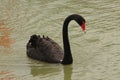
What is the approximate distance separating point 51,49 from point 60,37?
3.41 feet

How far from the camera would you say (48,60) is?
27.7 feet

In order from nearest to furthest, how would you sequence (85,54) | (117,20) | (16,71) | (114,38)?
1. (16,71)
2. (85,54)
3. (114,38)
4. (117,20)

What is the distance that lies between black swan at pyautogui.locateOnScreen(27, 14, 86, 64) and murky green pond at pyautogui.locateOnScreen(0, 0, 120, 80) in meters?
0.10

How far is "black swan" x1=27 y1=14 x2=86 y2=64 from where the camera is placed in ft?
27.2

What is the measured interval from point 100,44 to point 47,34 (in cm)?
121

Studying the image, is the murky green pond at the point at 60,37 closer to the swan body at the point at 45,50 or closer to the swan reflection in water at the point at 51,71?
the swan reflection in water at the point at 51,71

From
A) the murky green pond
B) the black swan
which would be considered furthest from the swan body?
the murky green pond

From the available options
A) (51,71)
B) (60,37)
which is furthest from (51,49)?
(60,37)

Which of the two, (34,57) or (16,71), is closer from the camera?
(16,71)

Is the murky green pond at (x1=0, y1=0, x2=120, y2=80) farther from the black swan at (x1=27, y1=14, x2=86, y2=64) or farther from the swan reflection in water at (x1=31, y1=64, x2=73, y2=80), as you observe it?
the black swan at (x1=27, y1=14, x2=86, y2=64)

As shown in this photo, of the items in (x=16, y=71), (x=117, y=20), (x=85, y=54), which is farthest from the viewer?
(x=117, y=20)

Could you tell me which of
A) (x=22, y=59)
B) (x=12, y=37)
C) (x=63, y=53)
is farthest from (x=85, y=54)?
(x=12, y=37)

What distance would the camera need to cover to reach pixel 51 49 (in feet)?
28.0

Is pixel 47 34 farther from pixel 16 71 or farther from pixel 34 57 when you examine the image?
pixel 16 71
